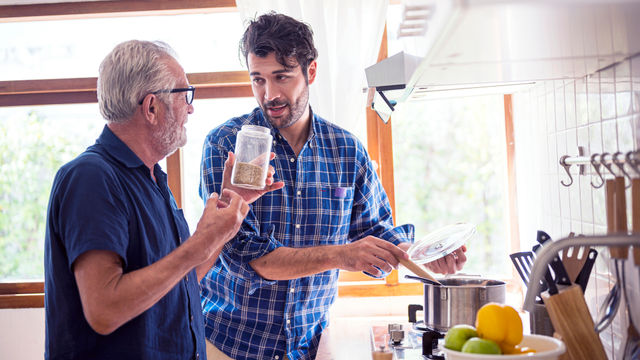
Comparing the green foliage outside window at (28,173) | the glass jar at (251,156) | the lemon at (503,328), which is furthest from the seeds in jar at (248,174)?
the green foliage outside window at (28,173)

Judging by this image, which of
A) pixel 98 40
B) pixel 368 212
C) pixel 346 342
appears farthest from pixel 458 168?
pixel 98 40

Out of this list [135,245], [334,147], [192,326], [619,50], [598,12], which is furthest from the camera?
[334,147]

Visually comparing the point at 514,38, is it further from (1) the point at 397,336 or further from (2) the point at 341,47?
(2) the point at 341,47

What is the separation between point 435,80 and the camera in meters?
1.27

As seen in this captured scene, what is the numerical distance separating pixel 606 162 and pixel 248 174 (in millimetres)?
846

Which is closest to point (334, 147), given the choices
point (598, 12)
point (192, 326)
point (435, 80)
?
point (435, 80)

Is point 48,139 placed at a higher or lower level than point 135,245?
higher

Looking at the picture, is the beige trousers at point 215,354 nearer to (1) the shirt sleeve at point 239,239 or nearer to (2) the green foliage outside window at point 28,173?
(1) the shirt sleeve at point 239,239

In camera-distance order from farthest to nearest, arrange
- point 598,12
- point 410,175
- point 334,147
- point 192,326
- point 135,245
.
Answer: point 410,175
point 334,147
point 192,326
point 135,245
point 598,12

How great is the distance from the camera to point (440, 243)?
4.98 feet

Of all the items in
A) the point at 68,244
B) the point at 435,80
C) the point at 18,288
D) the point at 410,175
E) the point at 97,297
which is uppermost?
the point at 435,80

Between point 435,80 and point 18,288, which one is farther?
point 18,288

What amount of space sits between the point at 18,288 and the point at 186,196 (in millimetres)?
985

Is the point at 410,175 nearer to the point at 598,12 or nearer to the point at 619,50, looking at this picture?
the point at 619,50
